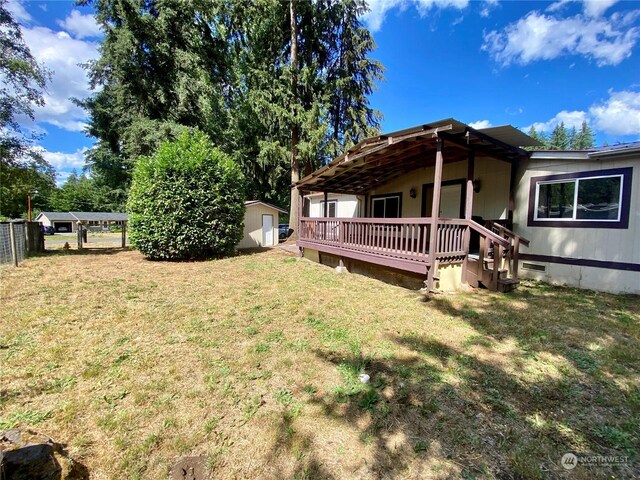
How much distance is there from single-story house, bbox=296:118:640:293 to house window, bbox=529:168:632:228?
18 millimetres

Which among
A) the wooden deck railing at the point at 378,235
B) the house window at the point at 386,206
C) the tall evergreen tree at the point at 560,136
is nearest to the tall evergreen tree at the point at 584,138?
the tall evergreen tree at the point at 560,136

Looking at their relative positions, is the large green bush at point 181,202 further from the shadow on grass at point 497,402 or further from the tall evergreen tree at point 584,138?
the tall evergreen tree at point 584,138

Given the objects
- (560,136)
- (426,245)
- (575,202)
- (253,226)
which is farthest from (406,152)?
(560,136)

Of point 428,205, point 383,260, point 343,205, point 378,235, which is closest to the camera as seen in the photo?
point 383,260

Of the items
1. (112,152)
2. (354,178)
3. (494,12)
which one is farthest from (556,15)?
(112,152)

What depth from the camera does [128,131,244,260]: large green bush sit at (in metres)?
9.66

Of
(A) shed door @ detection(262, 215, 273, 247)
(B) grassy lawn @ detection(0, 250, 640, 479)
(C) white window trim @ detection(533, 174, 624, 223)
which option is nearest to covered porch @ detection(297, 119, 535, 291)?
(C) white window trim @ detection(533, 174, 624, 223)

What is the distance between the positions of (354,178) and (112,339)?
26.4 ft

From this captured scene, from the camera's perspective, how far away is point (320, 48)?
15.7 m

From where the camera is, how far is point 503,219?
7445 millimetres

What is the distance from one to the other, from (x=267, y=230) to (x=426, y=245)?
422 inches

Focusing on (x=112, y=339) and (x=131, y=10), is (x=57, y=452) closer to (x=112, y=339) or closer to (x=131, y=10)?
(x=112, y=339)

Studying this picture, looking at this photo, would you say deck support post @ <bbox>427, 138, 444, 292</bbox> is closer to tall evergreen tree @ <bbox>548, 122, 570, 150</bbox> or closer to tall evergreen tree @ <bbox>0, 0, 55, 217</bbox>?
tall evergreen tree @ <bbox>0, 0, 55, 217</bbox>

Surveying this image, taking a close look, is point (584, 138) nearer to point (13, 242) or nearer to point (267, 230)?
point (267, 230)
